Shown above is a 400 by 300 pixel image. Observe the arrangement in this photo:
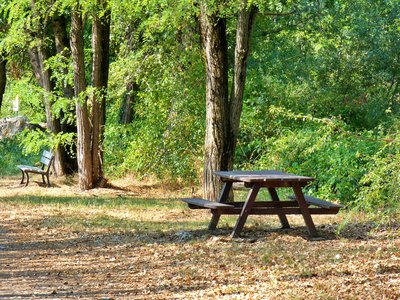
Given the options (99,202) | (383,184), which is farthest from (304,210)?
(99,202)

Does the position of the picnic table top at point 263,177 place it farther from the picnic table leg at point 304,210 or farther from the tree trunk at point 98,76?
the tree trunk at point 98,76

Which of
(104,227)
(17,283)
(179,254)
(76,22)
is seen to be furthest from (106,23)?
(17,283)

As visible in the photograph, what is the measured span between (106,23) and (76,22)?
2.62ft

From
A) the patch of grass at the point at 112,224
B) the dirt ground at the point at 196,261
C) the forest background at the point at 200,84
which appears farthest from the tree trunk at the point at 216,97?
the patch of grass at the point at 112,224

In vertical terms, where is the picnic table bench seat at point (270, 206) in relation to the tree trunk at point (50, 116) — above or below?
below

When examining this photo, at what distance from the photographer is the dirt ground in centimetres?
837

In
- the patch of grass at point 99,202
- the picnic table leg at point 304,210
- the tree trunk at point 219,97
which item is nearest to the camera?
the picnic table leg at point 304,210

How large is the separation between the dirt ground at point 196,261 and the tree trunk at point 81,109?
519 centimetres

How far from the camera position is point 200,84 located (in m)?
19.8

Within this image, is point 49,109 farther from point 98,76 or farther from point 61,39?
point 98,76

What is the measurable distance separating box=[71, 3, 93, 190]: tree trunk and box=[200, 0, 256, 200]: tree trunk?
5200 mm

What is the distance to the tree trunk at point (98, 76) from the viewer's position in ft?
64.0

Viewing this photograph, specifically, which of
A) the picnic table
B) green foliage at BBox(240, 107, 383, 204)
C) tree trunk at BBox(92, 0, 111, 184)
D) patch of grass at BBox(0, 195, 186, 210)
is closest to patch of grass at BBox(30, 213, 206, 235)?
the picnic table

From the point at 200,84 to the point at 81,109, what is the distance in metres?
2.70
